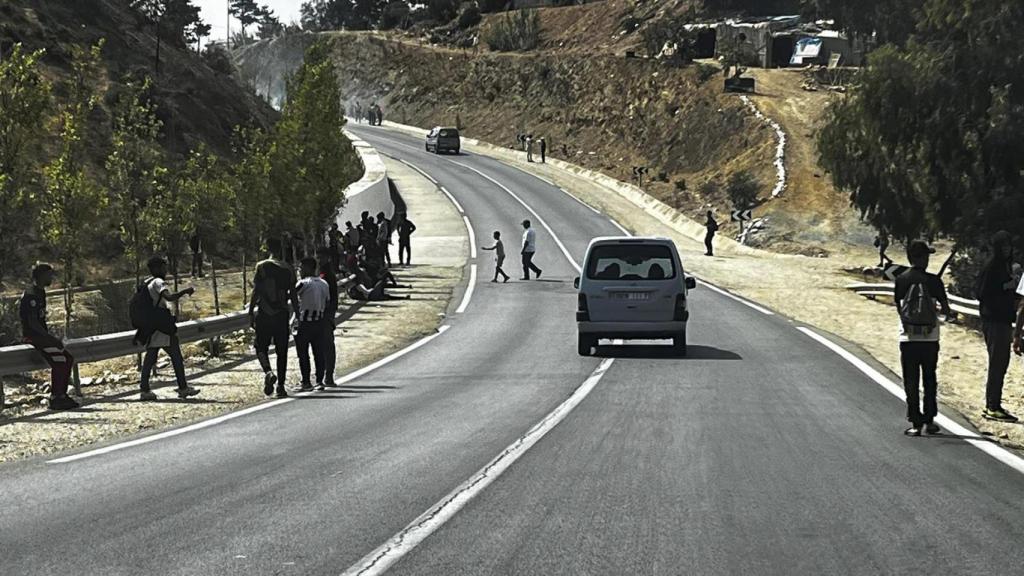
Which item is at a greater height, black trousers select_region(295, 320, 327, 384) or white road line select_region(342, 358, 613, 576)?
black trousers select_region(295, 320, 327, 384)

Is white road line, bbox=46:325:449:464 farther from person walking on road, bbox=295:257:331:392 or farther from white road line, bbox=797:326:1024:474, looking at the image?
white road line, bbox=797:326:1024:474

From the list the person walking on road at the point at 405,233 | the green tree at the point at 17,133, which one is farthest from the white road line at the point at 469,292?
the green tree at the point at 17,133

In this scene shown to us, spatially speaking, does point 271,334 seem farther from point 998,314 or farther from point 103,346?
point 998,314

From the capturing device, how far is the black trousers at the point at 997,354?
12.9m

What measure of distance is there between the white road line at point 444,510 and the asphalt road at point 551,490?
8cm

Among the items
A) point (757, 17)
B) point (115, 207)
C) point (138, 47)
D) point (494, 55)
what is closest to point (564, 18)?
point (494, 55)

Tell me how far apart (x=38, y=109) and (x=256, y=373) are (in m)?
5.38

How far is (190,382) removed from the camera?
17328 mm

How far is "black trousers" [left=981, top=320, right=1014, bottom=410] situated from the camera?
42.2 ft

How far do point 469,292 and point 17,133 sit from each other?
58.3ft

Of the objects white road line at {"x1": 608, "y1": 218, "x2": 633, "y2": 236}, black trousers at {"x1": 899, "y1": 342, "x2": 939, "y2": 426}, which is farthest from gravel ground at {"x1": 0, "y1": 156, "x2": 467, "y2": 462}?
white road line at {"x1": 608, "y1": 218, "x2": 633, "y2": 236}

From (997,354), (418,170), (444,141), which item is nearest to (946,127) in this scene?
(997,354)

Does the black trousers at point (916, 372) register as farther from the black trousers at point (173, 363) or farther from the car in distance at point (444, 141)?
the car in distance at point (444, 141)

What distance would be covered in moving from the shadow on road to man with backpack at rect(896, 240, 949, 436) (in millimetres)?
7679
